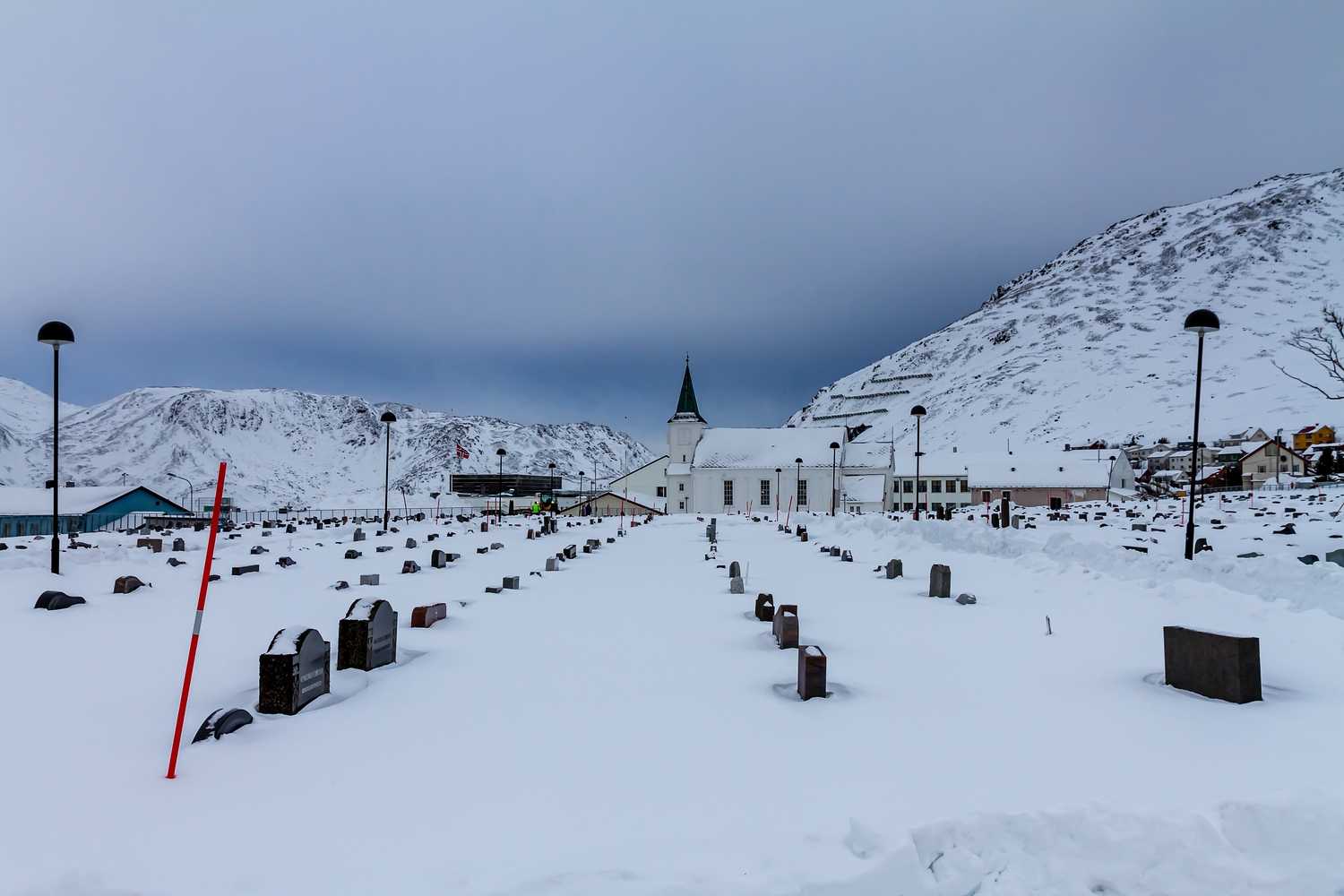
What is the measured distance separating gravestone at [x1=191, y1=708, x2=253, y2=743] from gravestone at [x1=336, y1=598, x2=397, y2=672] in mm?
1488

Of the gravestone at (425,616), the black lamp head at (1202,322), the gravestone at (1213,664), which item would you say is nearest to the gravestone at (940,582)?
the gravestone at (1213,664)

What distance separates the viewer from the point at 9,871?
331 cm

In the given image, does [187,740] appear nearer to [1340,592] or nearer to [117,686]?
[117,686]

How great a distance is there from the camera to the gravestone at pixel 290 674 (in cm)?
558

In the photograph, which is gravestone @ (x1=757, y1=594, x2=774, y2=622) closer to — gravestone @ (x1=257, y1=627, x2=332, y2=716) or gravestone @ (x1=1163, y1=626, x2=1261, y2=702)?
gravestone @ (x1=1163, y1=626, x2=1261, y2=702)

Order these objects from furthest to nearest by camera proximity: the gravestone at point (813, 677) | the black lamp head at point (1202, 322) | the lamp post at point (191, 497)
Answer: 1. the lamp post at point (191, 497)
2. the black lamp head at point (1202, 322)
3. the gravestone at point (813, 677)

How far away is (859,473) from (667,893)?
224 feet

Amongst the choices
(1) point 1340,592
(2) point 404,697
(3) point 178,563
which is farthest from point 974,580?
(3) point 178,563

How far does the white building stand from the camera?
65000mm

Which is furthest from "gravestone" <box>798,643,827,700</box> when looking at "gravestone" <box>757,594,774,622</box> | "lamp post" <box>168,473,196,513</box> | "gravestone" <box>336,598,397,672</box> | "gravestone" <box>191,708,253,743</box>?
"lamp post" <box>168,473,196,513</box>

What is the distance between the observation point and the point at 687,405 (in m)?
74.9

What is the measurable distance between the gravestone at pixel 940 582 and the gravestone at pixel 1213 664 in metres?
5.26

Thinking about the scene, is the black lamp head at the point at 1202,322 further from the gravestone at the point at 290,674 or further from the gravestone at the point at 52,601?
the gravestone at the point at 52,601

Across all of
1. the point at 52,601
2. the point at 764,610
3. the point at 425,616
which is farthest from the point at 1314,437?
the point at 52,601
